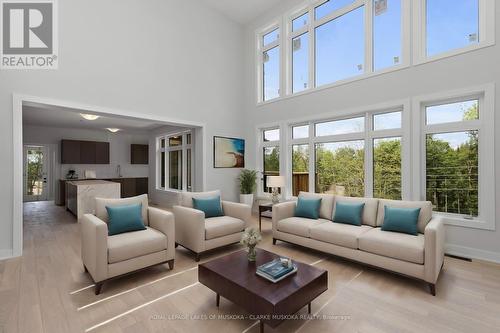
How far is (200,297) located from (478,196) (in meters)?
3.97

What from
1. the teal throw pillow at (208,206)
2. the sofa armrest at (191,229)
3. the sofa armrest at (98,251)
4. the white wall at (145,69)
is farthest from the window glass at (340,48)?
the sofa armrest at (98,251)

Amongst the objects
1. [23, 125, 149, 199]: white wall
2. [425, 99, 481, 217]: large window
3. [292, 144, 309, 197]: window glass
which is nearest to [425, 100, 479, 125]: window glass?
[425, 99, 481, 217]: large window

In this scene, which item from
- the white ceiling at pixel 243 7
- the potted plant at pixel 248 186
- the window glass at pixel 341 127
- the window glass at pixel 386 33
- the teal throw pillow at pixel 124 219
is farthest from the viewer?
the potted plant at pixel 248 186

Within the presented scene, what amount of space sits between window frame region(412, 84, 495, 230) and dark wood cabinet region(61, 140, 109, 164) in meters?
9.76

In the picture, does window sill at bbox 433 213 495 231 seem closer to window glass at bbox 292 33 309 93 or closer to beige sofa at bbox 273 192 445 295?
beige sofa at bbox 273 192 445 295

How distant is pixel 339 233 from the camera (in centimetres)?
327

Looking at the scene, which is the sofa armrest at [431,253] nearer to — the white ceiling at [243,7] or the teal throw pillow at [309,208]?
the teal throw pillow at [309,208]

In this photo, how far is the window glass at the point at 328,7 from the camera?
15.9ft

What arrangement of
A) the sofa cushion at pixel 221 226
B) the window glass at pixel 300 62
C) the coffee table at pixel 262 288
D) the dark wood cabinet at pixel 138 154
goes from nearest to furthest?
the coffee table at pixel 262 288 < the sofa cushion at pixel 221 226 < the window glass at pixel 300 62 < the dark wood cabinet at pixel 138 154

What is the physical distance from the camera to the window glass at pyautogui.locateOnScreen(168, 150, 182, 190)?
7539 mm

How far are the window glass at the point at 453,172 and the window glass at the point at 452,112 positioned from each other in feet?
0.71

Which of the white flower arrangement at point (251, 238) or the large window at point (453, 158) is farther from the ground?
the large window at point (453, 158)

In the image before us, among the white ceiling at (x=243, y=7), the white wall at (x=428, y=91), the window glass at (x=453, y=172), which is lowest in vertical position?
the window glass at (x=453, y=172)

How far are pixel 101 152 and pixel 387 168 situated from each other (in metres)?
9.40
